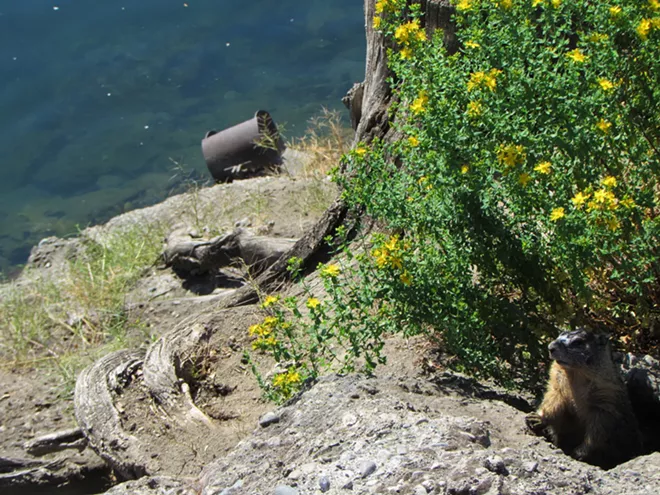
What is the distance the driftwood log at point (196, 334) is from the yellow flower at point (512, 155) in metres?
1.03

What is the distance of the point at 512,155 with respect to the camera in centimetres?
330

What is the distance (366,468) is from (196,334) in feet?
9.71

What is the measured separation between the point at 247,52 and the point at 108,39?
9.88 feet

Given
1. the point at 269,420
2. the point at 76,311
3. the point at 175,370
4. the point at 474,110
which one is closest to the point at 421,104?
the point at 474,110

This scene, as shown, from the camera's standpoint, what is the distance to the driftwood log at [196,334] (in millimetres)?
4738

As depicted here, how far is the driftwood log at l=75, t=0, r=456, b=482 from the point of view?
4738 mm

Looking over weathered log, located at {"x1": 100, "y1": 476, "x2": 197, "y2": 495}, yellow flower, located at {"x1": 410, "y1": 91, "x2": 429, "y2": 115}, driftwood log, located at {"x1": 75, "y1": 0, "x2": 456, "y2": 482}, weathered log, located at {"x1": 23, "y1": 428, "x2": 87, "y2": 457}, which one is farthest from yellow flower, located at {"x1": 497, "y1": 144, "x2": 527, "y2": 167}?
weathered log, located at {"x1": 23, "y1": 428, "x2": 87, "y2": 457}

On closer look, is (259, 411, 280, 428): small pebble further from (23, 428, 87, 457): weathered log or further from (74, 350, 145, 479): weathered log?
(23, 428, 87, 457): weathered log

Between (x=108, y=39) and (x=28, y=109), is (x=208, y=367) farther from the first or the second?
(x=108, y=39)

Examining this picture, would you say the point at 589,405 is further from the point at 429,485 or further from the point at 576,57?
the point at 576,57

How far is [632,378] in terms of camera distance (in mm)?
3721

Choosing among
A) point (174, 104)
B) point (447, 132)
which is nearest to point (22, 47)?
point (174, 104)

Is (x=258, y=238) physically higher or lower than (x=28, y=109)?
higher

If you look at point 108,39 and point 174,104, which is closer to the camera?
point 174,104
